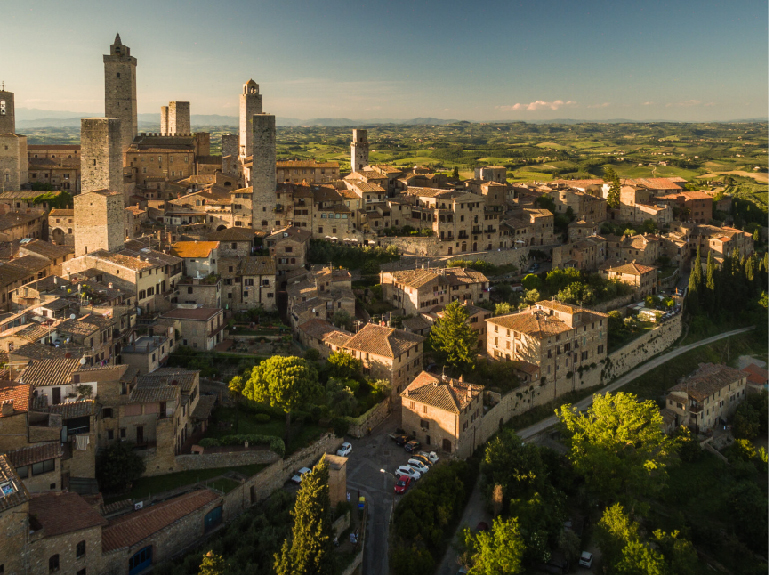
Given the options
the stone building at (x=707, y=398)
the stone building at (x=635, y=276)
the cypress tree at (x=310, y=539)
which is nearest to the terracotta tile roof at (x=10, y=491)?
the cypress tree at (x=310, y=539)

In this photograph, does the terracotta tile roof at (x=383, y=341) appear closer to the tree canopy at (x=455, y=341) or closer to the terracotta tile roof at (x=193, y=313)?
the tree canopy at (x=455, y=341)

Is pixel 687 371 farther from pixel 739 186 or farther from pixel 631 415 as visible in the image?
pixel 739 186

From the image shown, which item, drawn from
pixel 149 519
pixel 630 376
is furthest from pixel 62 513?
pixel 630 376

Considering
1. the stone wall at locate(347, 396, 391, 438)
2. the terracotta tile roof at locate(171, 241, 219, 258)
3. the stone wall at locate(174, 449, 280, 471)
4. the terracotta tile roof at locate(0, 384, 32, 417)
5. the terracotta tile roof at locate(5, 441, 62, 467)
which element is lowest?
the stone wall at locate(347, 396, 391, 438)

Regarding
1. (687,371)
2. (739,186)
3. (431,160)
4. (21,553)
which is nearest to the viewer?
(21,553)

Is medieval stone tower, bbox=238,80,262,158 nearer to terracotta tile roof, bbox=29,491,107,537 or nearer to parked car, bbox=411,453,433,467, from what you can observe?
parked car, bbox=411,453,433,467

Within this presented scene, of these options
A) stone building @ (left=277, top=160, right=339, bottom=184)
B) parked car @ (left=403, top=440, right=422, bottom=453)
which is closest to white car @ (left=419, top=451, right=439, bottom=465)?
parked car @ (left=403, top=440, right=422, bottom=453)

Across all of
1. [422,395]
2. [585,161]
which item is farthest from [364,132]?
[585,161]

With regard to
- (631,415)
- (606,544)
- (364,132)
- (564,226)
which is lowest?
(606,544)
